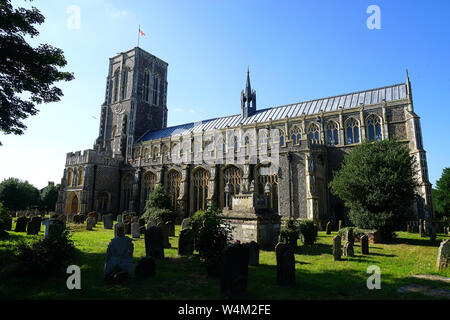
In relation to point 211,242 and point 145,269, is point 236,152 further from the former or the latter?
point 145,269

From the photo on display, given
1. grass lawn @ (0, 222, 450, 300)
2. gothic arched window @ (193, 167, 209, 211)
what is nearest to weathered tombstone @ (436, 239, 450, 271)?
grass lawn @ (0, 222, 450, 300)

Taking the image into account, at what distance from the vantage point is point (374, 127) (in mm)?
21875

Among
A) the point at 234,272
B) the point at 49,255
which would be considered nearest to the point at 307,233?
the point at 234,272

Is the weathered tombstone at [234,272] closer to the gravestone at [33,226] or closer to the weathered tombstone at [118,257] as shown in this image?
the weathered tombstone at [118,257]

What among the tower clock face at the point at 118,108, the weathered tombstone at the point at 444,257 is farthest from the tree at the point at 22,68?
the tower clock face at the point at 118,108

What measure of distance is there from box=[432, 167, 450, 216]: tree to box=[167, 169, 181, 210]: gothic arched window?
3150 cm

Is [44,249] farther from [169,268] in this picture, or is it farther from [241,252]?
[241,252]

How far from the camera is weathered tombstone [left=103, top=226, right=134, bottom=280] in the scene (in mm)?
5656

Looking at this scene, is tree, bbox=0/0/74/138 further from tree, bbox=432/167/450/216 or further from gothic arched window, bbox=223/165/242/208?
tree, bbox=432/167/450/216

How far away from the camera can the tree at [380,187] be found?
1296 centimetres

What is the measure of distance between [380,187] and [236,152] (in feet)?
43.6

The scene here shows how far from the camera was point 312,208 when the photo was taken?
1711cm

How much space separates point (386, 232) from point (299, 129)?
13820 mm

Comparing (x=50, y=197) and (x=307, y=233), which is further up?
(x=50, y=197)
